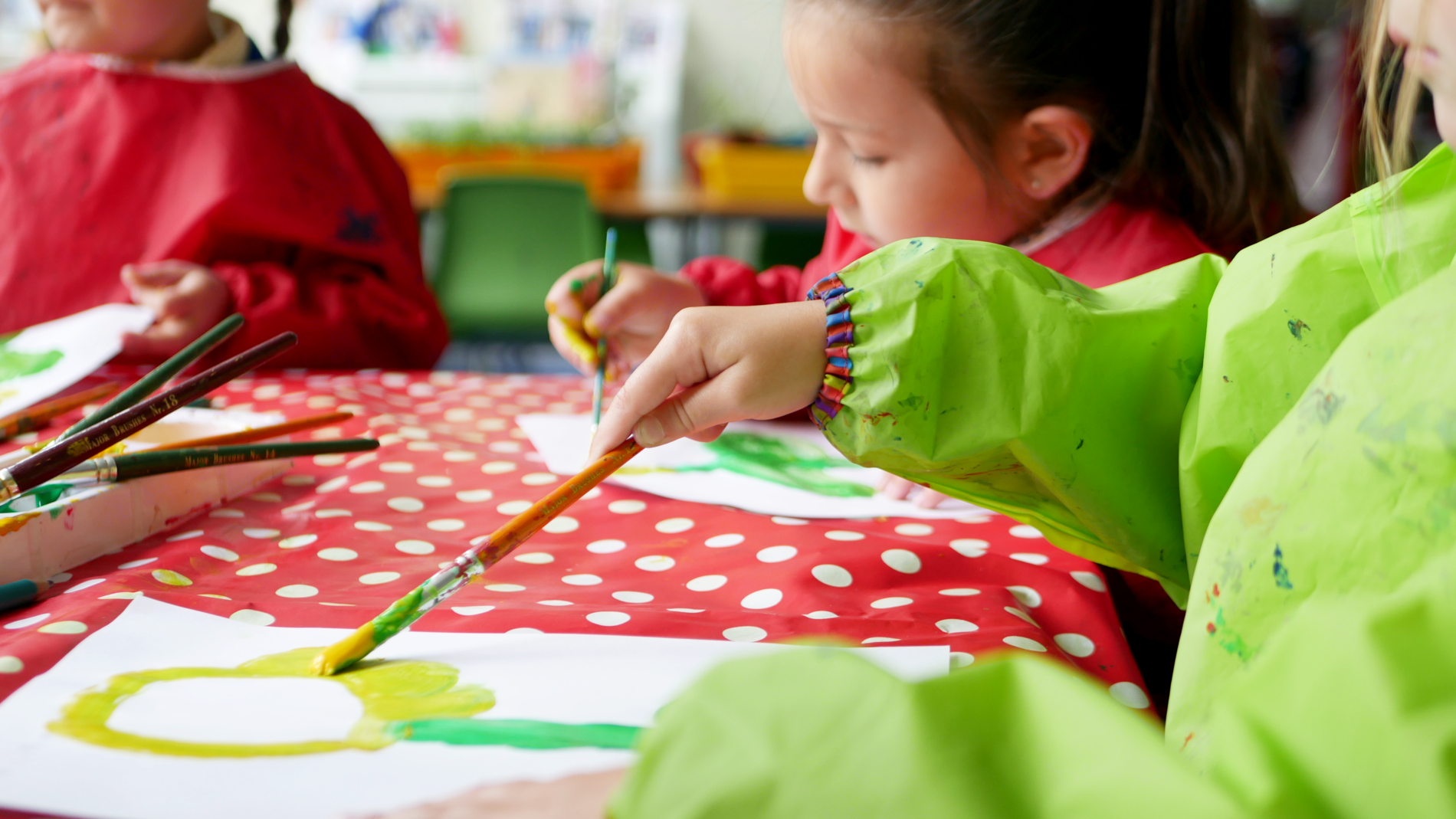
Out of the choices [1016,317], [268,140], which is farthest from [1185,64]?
[268,140]

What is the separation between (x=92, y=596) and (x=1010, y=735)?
1.20 feet

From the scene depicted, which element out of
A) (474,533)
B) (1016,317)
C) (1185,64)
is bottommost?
(474,533)

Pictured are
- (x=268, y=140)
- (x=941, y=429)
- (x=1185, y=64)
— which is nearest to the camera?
(x=941, y=429)

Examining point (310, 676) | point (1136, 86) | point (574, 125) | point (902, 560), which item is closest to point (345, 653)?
point (310, 676)

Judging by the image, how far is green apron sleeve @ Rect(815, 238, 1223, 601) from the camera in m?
0.44

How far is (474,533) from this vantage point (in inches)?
21.9

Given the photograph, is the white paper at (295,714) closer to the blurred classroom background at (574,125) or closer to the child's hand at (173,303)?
the child's hand at (173,303)

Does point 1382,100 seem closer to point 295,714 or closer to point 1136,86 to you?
point 1136,86

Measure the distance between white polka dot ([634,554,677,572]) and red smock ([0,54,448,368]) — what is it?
25.0 inches

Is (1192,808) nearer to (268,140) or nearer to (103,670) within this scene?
(103,670)

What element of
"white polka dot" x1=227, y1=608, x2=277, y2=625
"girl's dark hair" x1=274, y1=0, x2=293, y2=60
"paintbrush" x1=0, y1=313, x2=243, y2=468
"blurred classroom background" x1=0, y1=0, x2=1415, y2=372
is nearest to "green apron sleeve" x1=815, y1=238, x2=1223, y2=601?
"white polka dot" x1=227, y1=608, x2=277, y2=625

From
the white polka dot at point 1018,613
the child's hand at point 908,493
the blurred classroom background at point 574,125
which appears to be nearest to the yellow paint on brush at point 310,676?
the white polka dot at point 1018,613

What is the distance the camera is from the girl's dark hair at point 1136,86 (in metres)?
0.80

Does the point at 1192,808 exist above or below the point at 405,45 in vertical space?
below
